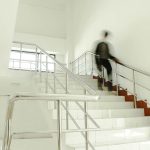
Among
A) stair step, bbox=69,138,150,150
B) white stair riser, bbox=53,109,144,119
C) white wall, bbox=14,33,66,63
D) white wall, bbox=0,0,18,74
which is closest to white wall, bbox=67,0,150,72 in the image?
white wall, bbox=14,33,66,63

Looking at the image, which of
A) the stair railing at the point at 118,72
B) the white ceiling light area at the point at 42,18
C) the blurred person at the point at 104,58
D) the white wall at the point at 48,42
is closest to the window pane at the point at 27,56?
the white wall at the point at 48,42

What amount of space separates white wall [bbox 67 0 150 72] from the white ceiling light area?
74cm

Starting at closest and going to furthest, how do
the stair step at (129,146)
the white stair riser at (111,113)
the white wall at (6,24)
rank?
the stair step at (129,146)
the white wall at (6,24)
the white stair riser at (111,113)

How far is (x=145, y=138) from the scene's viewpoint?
3.20 metres

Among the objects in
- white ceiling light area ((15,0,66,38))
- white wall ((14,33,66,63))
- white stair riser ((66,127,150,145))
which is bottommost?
white stair riser ((66,127,150,145))

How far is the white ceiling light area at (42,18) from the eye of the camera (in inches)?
293

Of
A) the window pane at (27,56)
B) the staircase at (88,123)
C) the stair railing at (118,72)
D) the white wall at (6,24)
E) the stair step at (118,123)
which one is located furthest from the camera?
the window pane at (27,56)

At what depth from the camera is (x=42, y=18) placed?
25.3 feet

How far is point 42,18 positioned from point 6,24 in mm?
4501

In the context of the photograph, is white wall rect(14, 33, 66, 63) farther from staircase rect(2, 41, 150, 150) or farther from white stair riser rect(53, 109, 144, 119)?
white stair riser rect(53, 109, 144, 119)

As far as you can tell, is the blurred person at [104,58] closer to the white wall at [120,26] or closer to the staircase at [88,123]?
the white wall at [120,26]

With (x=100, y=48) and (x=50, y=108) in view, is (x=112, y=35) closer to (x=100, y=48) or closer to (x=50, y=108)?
(x=100, y=48)

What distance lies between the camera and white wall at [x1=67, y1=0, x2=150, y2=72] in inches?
179

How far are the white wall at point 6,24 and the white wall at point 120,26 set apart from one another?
2.56 m
